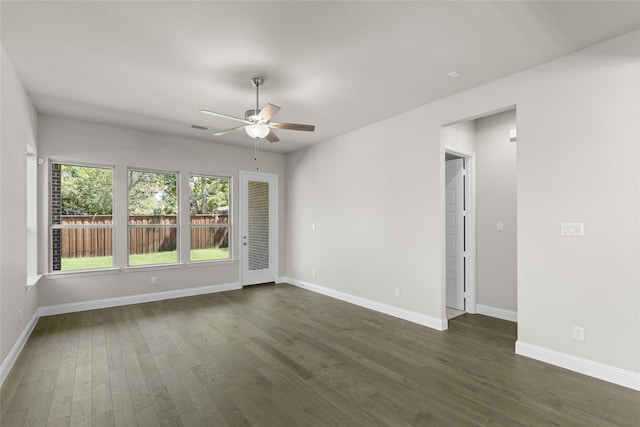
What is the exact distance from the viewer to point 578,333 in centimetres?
283

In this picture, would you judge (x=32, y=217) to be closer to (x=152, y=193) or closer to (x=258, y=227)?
(x=152, y=193)

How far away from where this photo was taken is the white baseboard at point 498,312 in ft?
13.9

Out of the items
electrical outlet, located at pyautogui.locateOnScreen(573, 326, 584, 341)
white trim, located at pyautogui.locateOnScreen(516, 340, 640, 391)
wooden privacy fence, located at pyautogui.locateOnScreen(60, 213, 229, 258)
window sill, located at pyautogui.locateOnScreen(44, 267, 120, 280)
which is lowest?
white trim, located at pyautogui.locateOnScreen(516, 340, 640, 391)

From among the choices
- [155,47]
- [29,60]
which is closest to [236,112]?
[155,47]

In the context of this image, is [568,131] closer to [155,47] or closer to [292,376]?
[292,376]

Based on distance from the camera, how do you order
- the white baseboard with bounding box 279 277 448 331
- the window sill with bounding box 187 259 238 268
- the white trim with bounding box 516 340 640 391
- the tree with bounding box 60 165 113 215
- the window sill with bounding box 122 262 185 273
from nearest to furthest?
the white trim with bounding box 516 340 640 391 < the white baseboard with bounding box 279 277 448 331 < the tree with bounding box 60 165 113 215 < the window sill with bounding box 122 262 185 273 < the window sill with bounding box 187 259 238 268

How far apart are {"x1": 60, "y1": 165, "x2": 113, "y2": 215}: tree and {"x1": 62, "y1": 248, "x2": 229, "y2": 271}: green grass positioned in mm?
739

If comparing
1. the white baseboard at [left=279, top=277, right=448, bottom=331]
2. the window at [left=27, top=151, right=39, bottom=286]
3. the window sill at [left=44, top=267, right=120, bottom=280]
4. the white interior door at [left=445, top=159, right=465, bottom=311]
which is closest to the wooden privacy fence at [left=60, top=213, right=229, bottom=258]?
the window sill at [left=44, top=267, right=120, bottom=280]

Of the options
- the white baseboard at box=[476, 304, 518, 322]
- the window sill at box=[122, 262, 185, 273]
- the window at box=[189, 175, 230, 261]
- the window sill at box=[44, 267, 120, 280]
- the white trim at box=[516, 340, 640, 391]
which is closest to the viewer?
the white trim at box=[516, 340, 640, 391]

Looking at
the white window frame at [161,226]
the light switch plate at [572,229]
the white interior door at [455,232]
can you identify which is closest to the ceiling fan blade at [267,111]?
the light switch plate at [572,229]

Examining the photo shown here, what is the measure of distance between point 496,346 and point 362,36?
3.40 meters

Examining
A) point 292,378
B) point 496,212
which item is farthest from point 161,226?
point 496,212

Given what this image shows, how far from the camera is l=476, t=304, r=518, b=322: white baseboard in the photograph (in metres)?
4.24

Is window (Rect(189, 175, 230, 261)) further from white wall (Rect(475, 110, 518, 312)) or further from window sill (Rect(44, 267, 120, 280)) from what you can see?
white wall (Rect(475, 110, 518, 312))
